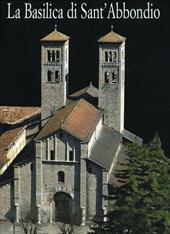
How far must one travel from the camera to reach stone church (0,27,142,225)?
158ft

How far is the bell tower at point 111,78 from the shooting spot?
176 feet

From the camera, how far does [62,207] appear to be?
49.0 metres

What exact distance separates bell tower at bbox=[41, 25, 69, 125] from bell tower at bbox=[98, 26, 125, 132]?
2177mm

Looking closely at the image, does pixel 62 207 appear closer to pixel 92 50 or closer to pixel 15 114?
pixel 15 114

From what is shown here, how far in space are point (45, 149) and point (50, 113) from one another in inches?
242

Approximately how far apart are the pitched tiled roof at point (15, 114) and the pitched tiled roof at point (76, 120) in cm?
767

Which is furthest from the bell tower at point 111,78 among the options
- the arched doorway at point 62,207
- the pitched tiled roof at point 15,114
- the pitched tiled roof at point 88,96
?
the arched doorway at point 62,207

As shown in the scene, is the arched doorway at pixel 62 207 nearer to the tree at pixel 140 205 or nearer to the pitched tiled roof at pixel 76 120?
the pitched tiled roof at pixel 76 120

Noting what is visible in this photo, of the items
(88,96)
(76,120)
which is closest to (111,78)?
(88,96)

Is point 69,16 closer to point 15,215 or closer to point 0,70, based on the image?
point 0,70

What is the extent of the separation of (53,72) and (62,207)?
339 inches

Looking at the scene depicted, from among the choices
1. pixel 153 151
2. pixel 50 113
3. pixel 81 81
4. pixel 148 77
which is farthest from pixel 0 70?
pixel 153 151

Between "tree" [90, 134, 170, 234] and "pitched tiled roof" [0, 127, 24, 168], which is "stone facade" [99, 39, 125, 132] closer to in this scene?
"pitched tiled roof" [0, 127, 24, 168]

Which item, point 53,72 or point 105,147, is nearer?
point 105,147
